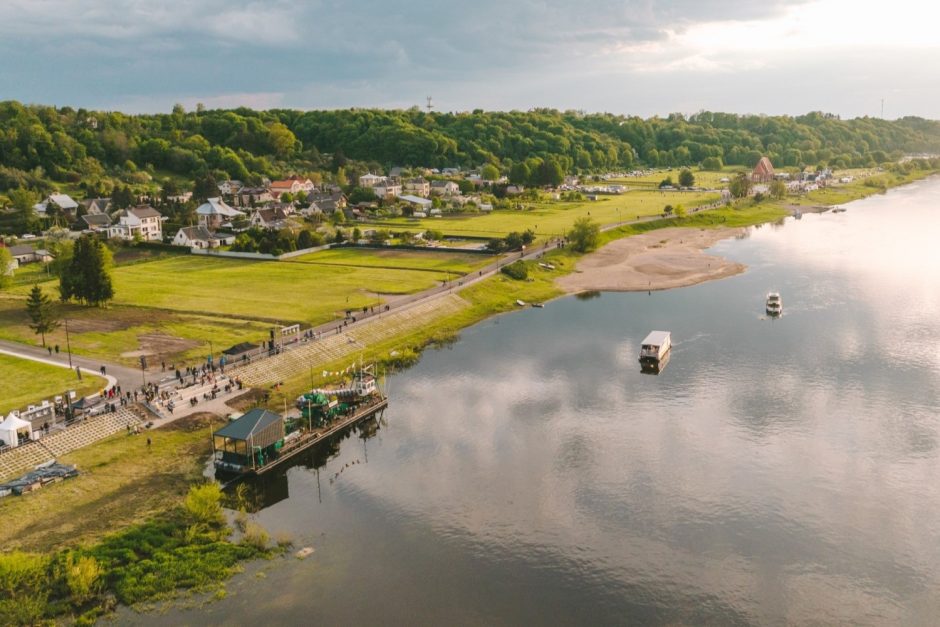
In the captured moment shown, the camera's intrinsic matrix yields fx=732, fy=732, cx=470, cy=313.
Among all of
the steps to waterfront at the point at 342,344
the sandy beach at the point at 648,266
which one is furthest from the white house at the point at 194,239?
the sandy beach at the point at 648,266

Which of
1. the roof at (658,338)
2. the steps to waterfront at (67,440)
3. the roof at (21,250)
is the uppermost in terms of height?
the roof at (21,250)

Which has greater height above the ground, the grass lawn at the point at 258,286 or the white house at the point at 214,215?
the white house at the point at 214,215

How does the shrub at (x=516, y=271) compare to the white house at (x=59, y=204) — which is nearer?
the shrub at (x=516, y=271)

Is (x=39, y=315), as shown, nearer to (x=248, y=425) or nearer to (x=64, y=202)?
(x=248, y=425)

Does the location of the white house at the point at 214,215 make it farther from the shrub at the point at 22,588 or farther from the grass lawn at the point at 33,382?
→ the shrub at the point at 22,588

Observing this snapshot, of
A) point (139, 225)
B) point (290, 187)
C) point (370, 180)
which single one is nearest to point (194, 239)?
point (139, 225)

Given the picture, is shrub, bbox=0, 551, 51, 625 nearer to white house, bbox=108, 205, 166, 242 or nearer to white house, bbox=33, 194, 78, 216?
white house, bbox=108, 205, 166, 242
